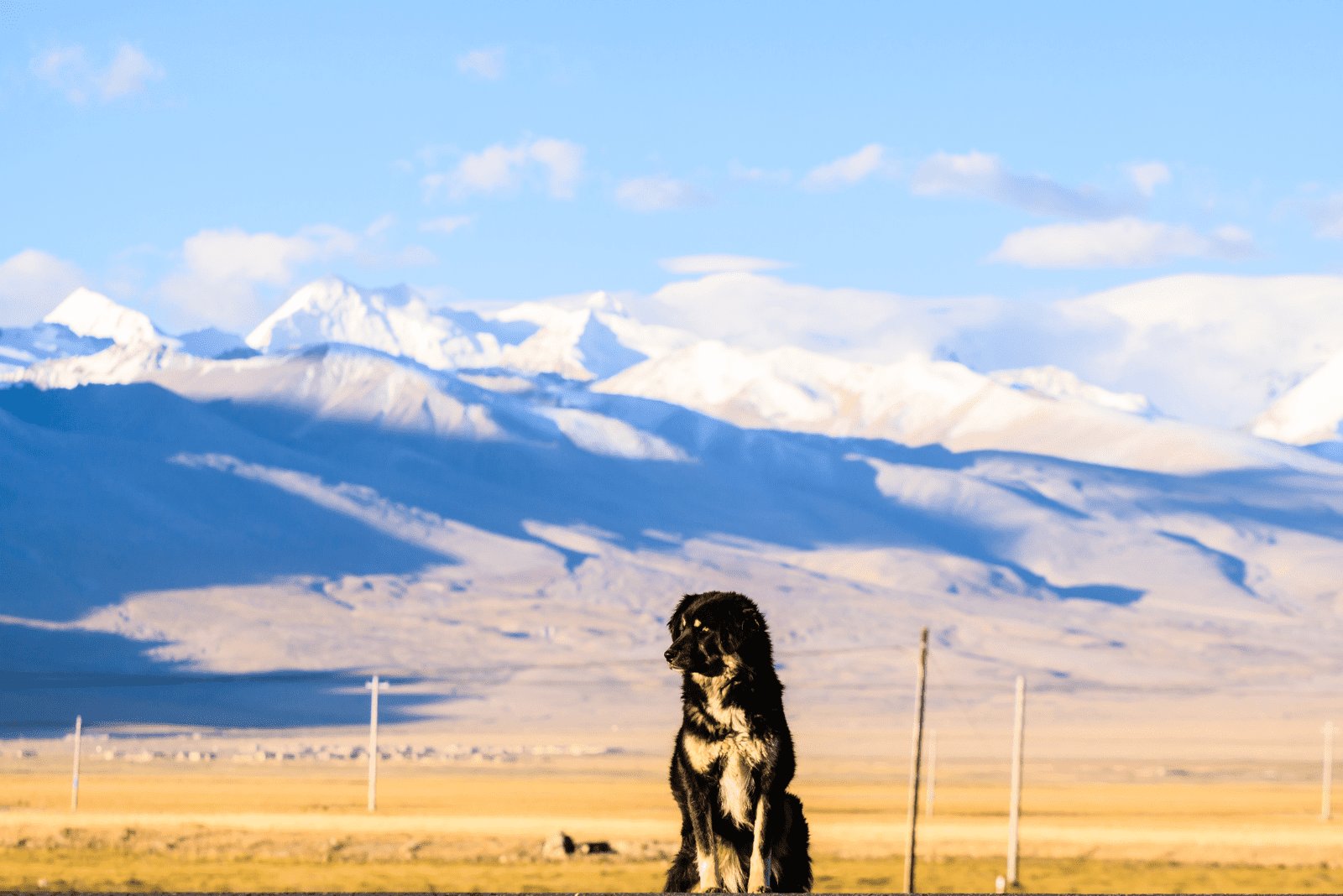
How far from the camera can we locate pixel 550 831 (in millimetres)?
62906

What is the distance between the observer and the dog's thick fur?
7.71 m

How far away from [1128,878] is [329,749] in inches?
3699

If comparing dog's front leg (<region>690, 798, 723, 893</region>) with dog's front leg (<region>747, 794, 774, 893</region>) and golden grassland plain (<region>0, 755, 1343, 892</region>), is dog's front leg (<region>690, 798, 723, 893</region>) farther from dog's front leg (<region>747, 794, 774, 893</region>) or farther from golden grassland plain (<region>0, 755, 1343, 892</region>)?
golden grassland plain (<region>0, 755, 1343, 892</region>)

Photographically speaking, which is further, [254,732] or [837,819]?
[254,732]

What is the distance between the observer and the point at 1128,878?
49219mm

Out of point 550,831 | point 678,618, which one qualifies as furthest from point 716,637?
point 550,831

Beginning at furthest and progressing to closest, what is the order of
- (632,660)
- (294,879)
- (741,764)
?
(632,660) < (294,879) < (741,764)

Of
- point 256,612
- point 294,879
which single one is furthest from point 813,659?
point 294,879

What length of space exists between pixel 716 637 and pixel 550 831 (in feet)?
186

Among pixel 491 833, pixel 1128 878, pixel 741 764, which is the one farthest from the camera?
pixel 491 833

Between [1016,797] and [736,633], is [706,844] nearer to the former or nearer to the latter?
[736,633]

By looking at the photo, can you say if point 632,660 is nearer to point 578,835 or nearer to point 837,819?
point 837,819

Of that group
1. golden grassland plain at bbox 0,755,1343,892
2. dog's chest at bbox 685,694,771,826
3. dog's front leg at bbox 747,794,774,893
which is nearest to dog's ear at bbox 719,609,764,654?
dog's chest at bbox 685,694,771,826

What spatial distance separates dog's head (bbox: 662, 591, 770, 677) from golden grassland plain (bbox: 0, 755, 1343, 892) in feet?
42.0
